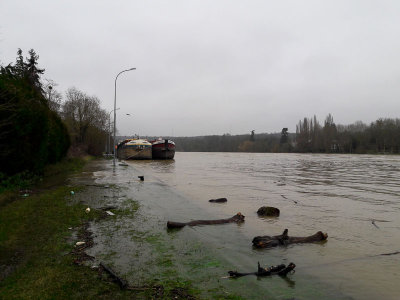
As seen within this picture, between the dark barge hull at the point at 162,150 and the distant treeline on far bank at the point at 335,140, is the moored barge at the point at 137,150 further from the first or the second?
the distant treeline on far bank at the point at 335,140

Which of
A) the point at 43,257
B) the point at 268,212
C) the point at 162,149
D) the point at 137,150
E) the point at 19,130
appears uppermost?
the point at 19,130

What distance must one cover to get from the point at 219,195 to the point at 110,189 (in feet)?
17.0

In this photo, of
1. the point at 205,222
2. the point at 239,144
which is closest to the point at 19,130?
the point at 205,222

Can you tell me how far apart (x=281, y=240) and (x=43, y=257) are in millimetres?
4826

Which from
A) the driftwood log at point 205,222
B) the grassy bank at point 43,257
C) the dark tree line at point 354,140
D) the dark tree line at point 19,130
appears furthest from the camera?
the dark tree line at point 354,140

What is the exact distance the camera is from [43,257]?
16.3ft

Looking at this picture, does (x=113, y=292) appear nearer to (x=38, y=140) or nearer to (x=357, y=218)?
(x=357, y=218)

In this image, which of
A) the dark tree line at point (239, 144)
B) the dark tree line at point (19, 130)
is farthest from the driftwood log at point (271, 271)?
the dark tree line at point (239, 144)

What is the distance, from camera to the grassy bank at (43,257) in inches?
150

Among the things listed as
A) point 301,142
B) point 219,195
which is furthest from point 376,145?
point 219,195

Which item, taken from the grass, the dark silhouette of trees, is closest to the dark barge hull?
the dark silhouette of trees

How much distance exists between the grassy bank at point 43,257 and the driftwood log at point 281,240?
11.1 ft

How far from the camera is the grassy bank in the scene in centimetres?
381

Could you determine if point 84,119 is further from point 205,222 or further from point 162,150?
point 205,222
